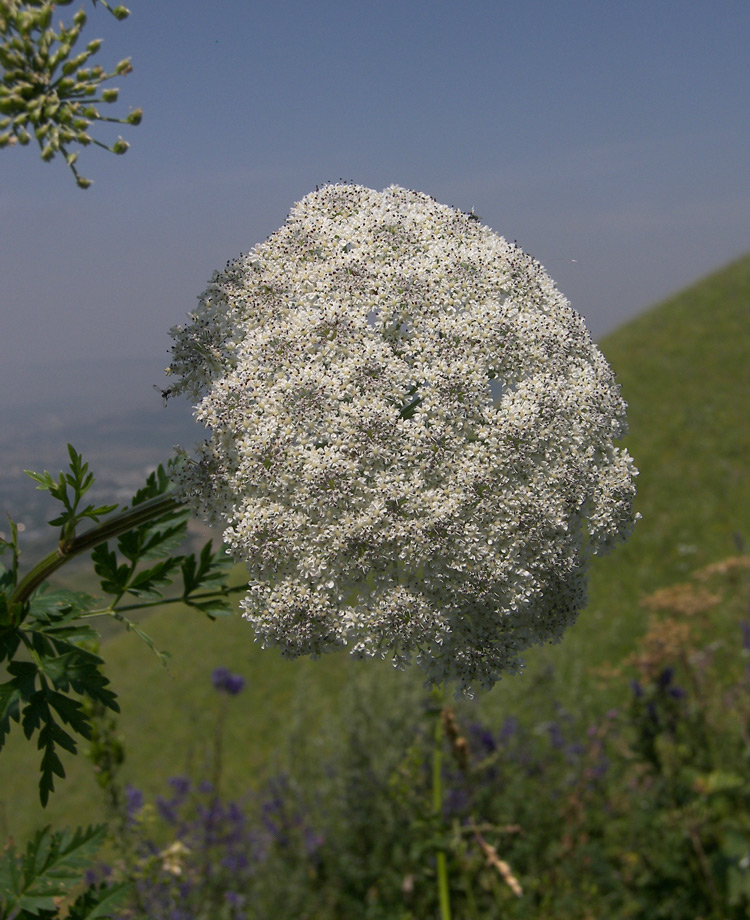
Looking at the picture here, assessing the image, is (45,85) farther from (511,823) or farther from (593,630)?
(593,630)

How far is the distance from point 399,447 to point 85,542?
136 centimetres

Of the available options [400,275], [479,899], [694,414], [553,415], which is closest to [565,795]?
[479,899]

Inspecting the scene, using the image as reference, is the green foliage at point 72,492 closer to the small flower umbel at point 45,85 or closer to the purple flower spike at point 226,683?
the small flower umbel at point 45,85

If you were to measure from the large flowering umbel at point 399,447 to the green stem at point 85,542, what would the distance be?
0.26 meters

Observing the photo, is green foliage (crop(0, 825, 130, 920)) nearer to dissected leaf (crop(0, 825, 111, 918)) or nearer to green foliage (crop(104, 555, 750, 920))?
dissected leaf (crop(0, 825, 111, 918))

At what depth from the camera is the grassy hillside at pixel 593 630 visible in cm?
1655

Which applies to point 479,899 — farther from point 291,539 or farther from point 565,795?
point 291,539

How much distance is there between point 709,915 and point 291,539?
6.13 m

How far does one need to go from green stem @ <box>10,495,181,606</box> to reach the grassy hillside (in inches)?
333

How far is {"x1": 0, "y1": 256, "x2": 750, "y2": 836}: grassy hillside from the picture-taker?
16547 mm

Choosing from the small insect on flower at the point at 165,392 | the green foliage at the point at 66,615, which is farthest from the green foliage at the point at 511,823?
the small insect on flower at the point at 165,392

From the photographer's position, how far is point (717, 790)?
7055 millimetres

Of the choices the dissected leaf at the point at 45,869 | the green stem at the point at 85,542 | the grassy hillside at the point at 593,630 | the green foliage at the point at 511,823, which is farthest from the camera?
the grassy hillside at the point at 593,630

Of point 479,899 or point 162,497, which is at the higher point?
point 162,497
